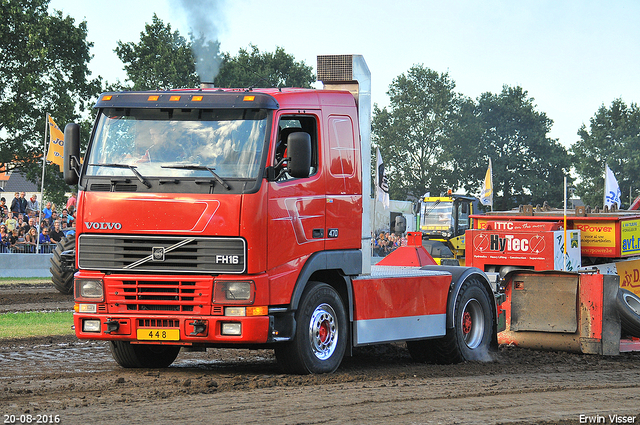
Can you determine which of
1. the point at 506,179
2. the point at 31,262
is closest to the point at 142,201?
the point at 31,262

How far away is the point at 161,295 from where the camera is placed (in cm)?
805

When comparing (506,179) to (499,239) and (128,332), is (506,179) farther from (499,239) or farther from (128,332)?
(128,332)

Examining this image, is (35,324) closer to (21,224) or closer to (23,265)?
(23,265)

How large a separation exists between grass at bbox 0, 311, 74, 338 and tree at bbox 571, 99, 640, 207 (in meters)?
66.9

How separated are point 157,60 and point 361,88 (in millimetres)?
41379

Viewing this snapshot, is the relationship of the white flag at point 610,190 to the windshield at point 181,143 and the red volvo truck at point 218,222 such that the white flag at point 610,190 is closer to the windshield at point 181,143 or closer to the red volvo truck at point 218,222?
the red volvo truck at point 218,222

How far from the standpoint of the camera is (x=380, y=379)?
841cm

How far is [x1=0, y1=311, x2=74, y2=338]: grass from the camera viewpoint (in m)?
12.5

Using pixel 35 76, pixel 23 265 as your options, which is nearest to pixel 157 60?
pixel 35 76

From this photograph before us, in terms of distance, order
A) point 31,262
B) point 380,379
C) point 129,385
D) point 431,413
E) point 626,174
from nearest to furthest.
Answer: point 431,413
point 129,385
point 380,379
point 31,262
point 626,174

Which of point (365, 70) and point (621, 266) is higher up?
point (365, 70)

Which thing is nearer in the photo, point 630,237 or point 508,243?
point 508,243

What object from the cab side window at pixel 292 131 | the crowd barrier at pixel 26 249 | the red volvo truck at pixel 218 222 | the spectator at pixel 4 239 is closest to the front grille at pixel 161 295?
the red volvo truck at pixel 218 222

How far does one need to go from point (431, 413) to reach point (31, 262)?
20.0 metres
